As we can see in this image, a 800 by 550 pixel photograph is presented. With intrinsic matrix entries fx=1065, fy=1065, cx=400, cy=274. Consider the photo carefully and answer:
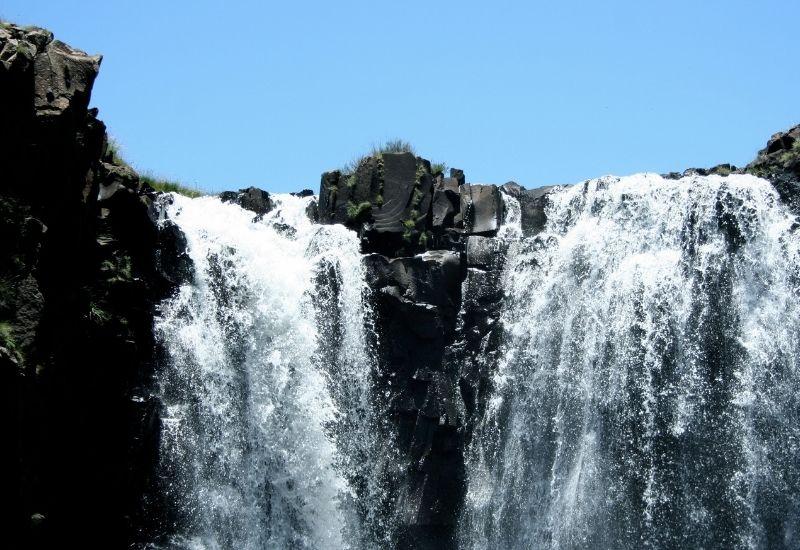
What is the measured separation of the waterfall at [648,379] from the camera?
71.7ft

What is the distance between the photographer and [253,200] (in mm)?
26547

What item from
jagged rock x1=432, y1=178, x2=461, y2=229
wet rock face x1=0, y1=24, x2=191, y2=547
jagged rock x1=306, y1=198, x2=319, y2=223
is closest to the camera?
wet rock face x1=0, y1=24, x2=191, y2=547

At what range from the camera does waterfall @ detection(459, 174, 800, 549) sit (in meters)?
21.9

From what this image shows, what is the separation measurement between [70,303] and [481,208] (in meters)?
10.5

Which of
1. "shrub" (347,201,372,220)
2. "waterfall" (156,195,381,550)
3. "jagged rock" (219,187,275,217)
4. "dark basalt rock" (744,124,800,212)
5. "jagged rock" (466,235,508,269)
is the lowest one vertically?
"waterfall" (156,195,381,550)

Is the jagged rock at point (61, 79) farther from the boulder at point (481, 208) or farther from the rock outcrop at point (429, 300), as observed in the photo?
the boulder at point (481, 208)

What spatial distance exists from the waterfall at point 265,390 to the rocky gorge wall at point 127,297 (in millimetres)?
483

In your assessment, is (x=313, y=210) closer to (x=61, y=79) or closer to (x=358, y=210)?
(x=358, y=210)

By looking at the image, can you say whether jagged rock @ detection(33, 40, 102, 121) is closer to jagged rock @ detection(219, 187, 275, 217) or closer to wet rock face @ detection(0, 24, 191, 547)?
wet rock face @ detection(0, 24, 191, 547)

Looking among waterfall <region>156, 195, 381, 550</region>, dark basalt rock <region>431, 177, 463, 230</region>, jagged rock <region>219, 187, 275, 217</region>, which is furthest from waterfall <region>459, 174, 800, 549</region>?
jagged rock <region>219, 187, 275, 217</region>

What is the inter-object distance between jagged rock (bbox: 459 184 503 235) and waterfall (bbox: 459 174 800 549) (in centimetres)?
93

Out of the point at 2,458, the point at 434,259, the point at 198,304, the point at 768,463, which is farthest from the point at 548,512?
the point at 2,458

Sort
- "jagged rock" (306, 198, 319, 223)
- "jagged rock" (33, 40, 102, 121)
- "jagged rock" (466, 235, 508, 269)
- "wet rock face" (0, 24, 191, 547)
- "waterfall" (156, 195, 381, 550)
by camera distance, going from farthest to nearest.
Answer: "jagged rock" (306, 198, 319, 223) < "jagged rock" (466, 235, 508, 269) < "waterfall" (156, 195, 381, 550) < "jagged rock" (33, 40, 102, 121) < "wet rock face" (0, 24, 191, 547)

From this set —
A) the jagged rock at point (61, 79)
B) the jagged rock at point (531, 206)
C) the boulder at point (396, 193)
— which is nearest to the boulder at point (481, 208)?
the jagged rock at point (531, 206)
